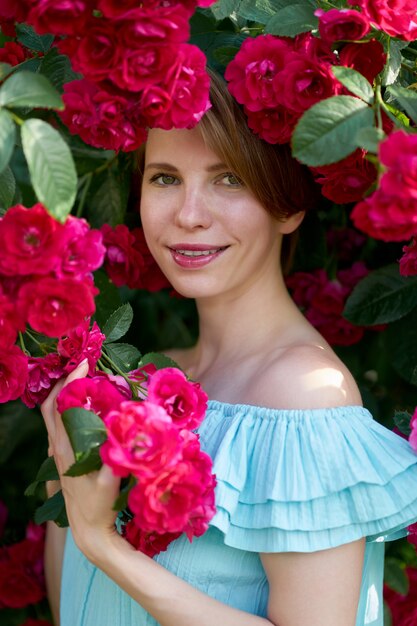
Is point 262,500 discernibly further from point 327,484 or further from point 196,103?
point 196,103

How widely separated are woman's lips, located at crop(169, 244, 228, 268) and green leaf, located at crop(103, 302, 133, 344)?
185mm

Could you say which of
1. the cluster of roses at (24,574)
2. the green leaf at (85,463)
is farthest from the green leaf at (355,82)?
the cluster of roses at (24,574)

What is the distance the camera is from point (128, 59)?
100 cm

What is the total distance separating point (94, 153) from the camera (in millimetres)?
1795

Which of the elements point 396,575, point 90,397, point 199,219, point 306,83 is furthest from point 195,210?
point 396,575

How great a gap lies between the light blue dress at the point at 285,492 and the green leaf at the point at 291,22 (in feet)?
1.86

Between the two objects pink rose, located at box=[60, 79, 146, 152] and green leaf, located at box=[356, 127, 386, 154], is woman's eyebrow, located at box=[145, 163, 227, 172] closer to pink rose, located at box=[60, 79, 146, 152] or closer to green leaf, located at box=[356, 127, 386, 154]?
pink rose, located at box=[60, 79, 146, 152]

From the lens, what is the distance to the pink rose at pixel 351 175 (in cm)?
123

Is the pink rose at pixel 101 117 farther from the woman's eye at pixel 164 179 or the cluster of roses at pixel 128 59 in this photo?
the woman's eye at pixel 164 179

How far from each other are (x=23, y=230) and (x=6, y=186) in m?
0.26

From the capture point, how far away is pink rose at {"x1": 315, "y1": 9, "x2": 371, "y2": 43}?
3.57 feet

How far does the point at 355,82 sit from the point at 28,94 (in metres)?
0.43

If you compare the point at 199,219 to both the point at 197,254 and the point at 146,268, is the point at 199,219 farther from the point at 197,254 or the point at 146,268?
the point at 146,268

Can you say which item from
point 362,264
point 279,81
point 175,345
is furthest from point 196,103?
point 175,345
